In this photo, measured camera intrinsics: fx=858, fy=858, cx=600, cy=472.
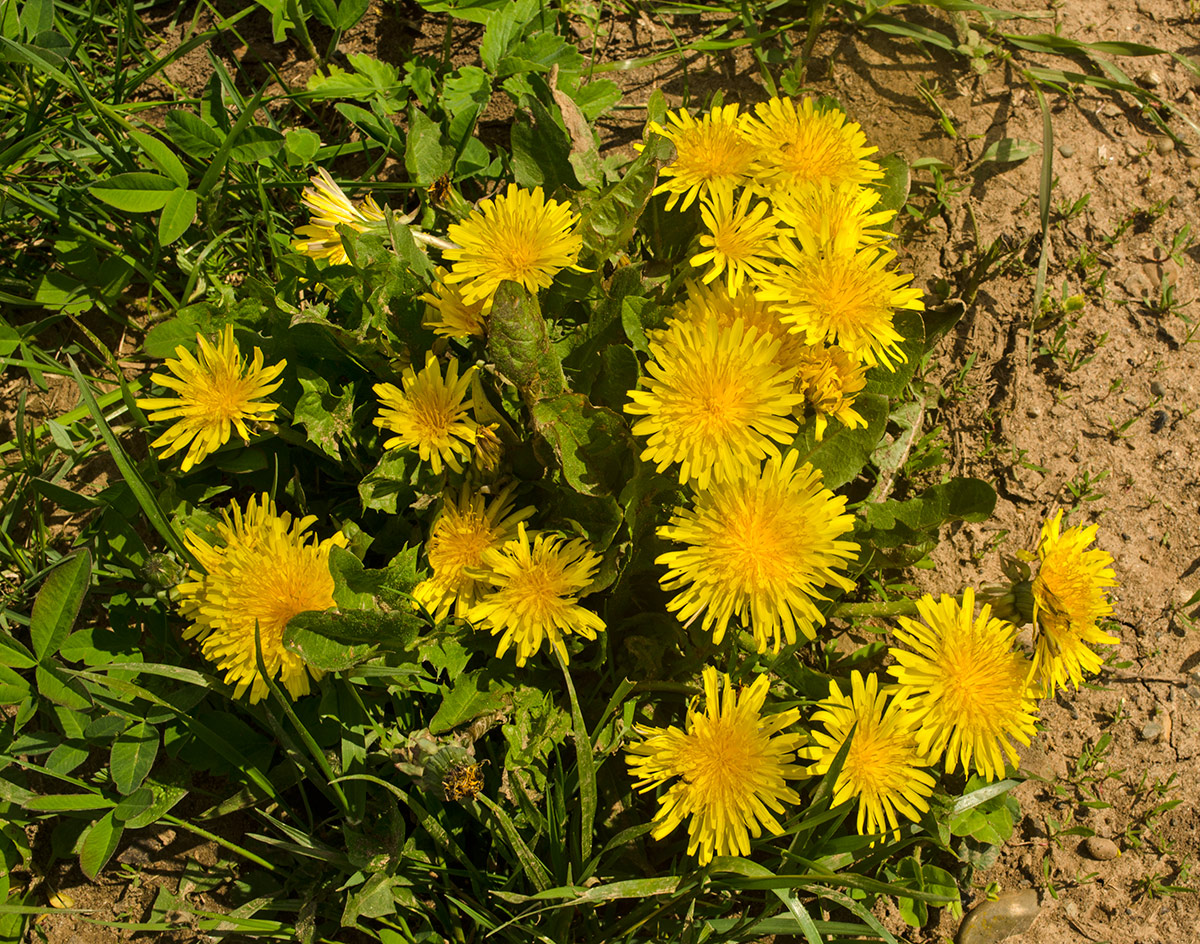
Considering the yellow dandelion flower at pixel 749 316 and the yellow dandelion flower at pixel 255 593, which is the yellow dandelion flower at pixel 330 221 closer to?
the yellow dandelion flower at pixel 255 593

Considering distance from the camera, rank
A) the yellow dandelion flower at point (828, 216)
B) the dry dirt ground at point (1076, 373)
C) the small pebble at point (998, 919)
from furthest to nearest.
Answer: the dry dirt ground at point (1076, 373), the small pebble at point (998, 919), the yellow dandelion flower at point (828, 216)

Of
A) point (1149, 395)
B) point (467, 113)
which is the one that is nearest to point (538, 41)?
point (467, 113)

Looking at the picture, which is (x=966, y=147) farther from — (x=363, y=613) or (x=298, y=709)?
(x=298, y=709)

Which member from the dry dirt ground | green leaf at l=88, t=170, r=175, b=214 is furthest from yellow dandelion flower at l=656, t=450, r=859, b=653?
green leaf at l=88, t=170, r=175, b=214

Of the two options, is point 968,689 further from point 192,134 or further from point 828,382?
point 192,134

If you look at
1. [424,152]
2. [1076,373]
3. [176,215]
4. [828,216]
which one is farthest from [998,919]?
[176,215]

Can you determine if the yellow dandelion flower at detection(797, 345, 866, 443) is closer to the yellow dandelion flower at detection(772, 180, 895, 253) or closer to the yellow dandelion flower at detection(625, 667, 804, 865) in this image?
the yellow dandelion flower at detection(772, 180, 895, 253)

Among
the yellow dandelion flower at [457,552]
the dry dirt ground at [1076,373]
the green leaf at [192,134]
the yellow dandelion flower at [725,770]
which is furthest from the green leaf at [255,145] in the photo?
the yellow dandelion flower at [725,770]
